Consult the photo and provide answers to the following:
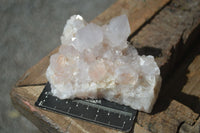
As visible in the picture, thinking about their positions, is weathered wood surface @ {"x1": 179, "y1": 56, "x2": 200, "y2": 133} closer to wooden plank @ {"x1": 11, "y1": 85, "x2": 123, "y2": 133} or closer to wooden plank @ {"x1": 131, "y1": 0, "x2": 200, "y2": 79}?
wooden plank @ {"x1": 131, "y1": 0, "x2": 200, "y2": 79}

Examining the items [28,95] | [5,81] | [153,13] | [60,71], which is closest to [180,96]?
[153,13]

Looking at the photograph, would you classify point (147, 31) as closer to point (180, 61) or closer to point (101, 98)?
point (180, 61)

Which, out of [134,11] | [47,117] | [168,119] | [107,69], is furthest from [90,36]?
[134,11]

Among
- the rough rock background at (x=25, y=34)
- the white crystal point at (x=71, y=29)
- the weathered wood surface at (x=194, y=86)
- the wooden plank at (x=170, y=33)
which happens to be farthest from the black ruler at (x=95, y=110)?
the rough rock background at (x=25, y=34)

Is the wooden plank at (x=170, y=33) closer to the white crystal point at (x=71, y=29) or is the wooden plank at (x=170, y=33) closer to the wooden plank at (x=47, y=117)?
the white crystal point at (x=71, y=29)

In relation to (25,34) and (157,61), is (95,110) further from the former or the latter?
(25,34)

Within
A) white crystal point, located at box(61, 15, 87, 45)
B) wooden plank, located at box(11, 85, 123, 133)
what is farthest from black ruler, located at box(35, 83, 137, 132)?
white crystal point, located at box(61, 15, 87, 45)

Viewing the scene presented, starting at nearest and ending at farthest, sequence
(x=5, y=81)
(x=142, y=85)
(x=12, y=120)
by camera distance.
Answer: (x=142, y=85), (x=12, y=120), (x=5, y=81)
